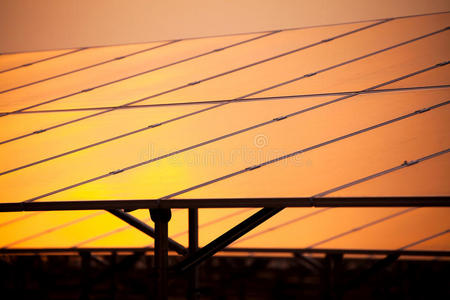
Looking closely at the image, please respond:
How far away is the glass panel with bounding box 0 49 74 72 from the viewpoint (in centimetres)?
1089

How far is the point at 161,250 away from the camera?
5.61 meters

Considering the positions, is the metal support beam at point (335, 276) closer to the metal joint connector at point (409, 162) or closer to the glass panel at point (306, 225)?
the glass panel at point (306, 225)

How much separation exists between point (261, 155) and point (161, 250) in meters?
1.32

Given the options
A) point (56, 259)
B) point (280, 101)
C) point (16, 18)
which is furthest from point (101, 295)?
point (280, 101)

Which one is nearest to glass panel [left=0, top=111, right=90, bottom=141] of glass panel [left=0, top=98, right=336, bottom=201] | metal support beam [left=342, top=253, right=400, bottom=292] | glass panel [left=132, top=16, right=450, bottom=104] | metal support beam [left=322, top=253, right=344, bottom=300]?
glass panel [left=0, top=98, right=336, bottom=201]

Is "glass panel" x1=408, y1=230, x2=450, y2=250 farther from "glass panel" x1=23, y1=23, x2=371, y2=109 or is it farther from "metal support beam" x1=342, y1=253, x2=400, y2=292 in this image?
"glass panel" x1=23, y1=23, x2=371, y2=109

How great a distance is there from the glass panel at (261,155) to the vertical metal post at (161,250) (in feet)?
1.13

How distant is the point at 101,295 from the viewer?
23734 mm

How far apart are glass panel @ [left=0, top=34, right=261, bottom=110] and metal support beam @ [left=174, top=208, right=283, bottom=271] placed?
295 cm

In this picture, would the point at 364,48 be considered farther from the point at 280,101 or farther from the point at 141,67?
the point at 141,67

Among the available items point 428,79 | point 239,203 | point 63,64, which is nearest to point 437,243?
point 428,79

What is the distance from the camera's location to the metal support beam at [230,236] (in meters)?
5.45

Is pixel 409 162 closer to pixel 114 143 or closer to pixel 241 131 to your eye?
pixel 241 131

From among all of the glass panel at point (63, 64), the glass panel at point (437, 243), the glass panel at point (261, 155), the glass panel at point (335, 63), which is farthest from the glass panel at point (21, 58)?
the glass panel at point (437, 243)
